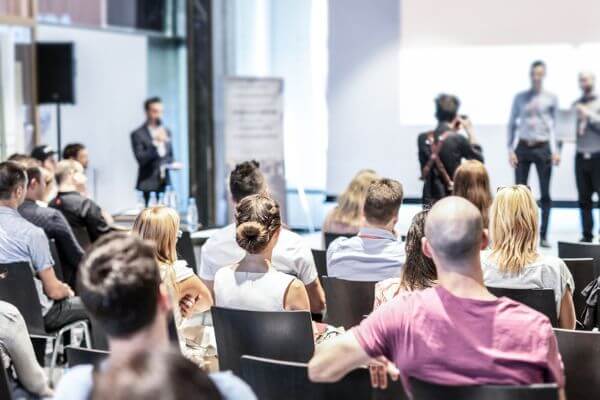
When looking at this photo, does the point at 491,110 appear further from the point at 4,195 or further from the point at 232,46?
the point at 4,195

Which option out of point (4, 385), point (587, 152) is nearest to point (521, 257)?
point (4, 385)

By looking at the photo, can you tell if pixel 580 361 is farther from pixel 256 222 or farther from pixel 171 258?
pixel 171 258

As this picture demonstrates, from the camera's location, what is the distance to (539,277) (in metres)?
4.29

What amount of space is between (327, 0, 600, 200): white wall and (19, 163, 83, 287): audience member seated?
232 inches

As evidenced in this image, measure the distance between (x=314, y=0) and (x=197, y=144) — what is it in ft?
7.28

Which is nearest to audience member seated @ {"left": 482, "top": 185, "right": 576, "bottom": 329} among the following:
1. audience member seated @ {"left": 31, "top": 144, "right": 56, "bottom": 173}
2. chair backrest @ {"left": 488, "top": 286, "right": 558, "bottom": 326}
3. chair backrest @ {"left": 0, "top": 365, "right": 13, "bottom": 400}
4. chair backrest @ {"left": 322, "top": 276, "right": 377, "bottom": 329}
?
chair backrest @ {"left": 488, "top": 286, "right": 558, "bottom": 326}

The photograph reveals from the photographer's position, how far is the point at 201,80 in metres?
12.1

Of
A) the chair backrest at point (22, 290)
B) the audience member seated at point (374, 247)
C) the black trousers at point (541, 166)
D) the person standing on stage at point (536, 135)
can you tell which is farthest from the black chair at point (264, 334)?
the black trousers at point (541, 166)

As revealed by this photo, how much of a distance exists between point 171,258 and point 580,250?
2.51 m

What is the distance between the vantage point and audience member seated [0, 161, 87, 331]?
545 centimetres

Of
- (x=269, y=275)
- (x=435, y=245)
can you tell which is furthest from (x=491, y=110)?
(x=435, y=245)

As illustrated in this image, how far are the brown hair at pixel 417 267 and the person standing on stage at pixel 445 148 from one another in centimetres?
515

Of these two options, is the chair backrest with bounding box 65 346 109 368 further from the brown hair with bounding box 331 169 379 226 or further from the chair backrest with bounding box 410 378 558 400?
the brown hair with bounding box 331 169 379 226

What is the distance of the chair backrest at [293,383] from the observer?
2797mm
